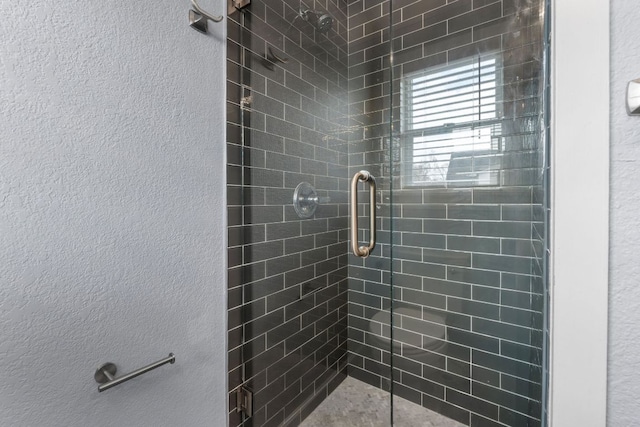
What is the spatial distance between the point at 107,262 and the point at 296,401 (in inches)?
46.1

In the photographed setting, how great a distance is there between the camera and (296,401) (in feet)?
4.77

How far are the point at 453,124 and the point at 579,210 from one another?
0.83 meters

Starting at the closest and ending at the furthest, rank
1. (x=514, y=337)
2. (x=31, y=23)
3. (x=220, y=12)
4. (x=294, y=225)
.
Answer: (x=31, y=23)
(x=220, y=12)
(x=514, y=337)
(x=294, y=225)

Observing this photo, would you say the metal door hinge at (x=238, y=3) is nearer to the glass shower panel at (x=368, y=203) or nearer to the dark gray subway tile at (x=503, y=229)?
the glass shower panel at (x=368, y=203)

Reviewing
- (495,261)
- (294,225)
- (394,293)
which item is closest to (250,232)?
(294,225)

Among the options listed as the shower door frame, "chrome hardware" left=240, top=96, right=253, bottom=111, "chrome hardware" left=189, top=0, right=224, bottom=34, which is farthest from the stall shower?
the shower door frame

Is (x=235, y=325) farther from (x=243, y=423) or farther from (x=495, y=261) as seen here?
(x=495, y=261)

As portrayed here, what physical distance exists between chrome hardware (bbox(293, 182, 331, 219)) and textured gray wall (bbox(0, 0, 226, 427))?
0.38 m

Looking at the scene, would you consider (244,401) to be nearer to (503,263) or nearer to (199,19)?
(503,263)

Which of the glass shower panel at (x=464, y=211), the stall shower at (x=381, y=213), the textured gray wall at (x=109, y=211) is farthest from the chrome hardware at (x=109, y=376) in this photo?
the glass shower panel at (x=464, y=211)

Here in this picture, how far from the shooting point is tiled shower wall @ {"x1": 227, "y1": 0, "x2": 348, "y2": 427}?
123 cm

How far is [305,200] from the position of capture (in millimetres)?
1417

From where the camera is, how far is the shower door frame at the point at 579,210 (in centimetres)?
68

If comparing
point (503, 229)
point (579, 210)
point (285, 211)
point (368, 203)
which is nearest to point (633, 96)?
point (579, 210)
